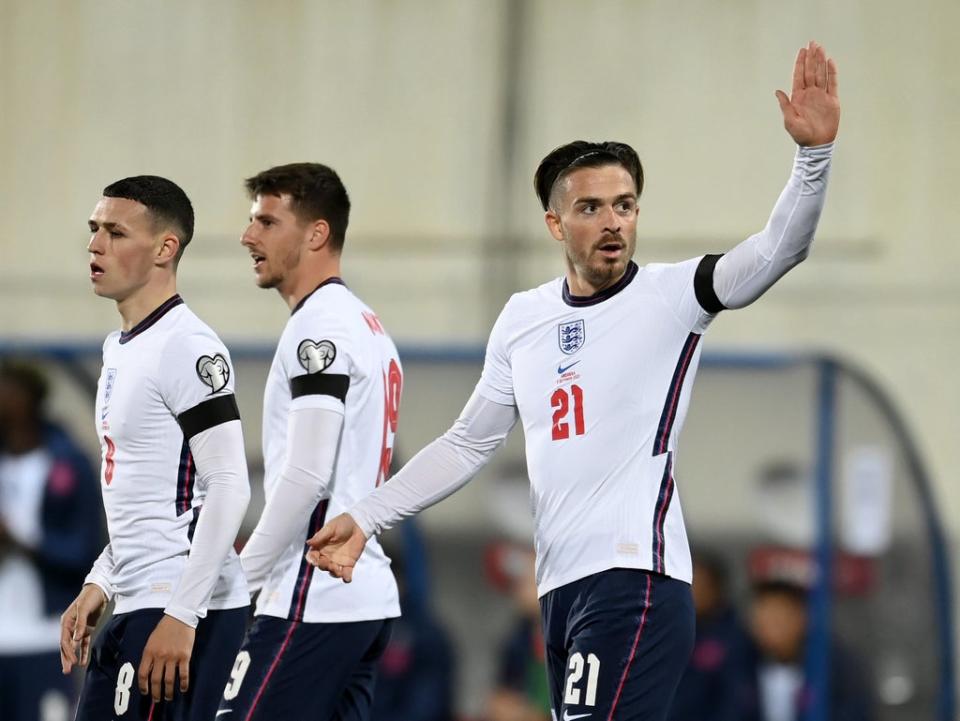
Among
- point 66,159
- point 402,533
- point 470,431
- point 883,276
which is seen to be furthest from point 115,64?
point 470,431

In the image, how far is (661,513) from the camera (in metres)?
3.52

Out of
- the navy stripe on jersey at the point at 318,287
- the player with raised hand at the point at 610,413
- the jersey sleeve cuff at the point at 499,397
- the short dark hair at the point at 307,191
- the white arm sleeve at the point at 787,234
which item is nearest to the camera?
the white arm sleeve at the point at 787,234

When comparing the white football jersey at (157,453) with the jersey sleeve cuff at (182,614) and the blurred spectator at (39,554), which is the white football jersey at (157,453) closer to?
the jersey sleeve cuff at (182,614)

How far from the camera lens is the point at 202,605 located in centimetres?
346

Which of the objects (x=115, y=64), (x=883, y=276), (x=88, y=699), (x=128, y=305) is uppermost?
(x=115, y=64)

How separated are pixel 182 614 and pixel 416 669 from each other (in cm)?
450

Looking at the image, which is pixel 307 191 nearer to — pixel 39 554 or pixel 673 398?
pixel 673 398

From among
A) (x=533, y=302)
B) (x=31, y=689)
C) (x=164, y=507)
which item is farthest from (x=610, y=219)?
(x=31, y=689)

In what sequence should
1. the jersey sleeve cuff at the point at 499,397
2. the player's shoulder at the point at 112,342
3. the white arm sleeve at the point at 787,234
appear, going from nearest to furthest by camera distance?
the white arm sleeve at the point at 787,234
the player's shoulder at the point at 112,342
the jersey sleeve cuff at the point at 499,397

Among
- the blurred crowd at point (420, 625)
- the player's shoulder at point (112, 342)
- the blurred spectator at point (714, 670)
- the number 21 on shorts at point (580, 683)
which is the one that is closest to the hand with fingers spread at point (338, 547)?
the number 21 on shorts at point (580, 683)

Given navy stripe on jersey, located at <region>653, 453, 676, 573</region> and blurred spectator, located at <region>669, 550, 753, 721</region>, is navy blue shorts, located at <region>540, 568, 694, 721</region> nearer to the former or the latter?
navy stripe on jersey, located at <region>653, 453, 676, 573</region>

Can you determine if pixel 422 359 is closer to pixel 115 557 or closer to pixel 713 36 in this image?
pixel 713 36

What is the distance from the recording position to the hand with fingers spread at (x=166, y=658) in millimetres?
3420

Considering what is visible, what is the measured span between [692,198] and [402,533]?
3.01m
